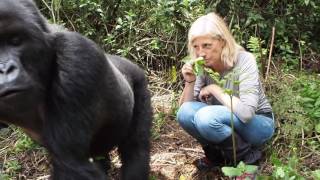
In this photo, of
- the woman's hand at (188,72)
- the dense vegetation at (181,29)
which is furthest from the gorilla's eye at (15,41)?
the dense vegetation at (181,29)

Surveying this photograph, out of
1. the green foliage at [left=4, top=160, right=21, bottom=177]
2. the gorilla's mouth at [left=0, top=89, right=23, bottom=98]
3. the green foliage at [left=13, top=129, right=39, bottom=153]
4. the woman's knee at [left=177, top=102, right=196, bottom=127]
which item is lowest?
the green foliage at [left=4, top=160, right=21, bottom=177]

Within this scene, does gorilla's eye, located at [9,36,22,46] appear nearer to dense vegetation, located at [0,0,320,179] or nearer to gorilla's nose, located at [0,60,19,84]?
gorilla's nose, located at [0,60,19,84]

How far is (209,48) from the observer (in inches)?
118

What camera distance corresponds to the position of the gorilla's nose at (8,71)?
7.01 ft

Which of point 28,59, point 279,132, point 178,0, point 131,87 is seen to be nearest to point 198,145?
point 279,132

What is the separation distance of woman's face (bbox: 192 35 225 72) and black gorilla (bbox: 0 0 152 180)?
0.54 metres

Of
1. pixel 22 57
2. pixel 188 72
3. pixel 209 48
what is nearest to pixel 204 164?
pixel 188 72

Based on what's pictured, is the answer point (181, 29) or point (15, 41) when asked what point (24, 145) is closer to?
point (181, 29)

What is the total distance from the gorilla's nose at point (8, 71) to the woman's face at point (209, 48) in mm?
1114

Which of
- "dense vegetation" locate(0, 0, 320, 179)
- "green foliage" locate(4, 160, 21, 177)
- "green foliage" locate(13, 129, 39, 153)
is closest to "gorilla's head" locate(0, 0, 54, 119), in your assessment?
"green foliage" locate(4, 160, 21, 177)

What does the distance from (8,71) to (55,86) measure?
0.25 metres

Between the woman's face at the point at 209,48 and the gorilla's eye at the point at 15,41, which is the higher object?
the gorilla's eye at the point at 15,41

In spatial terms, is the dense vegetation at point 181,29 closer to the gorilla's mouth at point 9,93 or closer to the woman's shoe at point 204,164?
the woman's shoe at point 204,164

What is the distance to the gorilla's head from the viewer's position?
2.17m
